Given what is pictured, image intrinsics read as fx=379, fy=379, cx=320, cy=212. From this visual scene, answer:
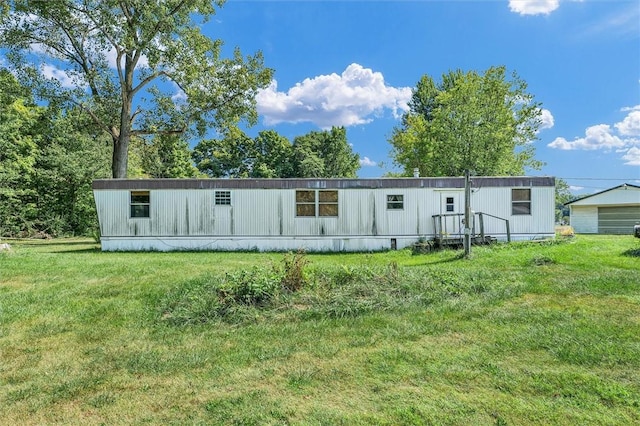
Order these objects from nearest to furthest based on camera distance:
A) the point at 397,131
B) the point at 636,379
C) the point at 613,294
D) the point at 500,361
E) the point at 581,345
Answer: the point at 636,379, the point at 500,361, the point at 581,345, the point at 613,294, the point at 397,131

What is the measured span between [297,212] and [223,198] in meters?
2.43

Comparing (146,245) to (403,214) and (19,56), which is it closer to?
(403,214)

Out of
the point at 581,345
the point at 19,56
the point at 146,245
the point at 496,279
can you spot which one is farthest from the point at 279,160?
the point at 581,345

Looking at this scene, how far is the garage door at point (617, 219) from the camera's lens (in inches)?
795

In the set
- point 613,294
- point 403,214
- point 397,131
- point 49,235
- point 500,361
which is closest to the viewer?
point 500,361

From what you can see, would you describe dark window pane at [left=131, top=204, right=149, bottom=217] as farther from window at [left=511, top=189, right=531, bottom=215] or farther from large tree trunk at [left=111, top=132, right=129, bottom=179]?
window at [left=511, top=189, right=531, bottom=215]

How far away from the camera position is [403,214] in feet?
39.5

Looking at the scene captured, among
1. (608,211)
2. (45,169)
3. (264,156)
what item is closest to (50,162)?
(45,169)

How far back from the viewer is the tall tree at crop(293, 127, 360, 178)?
35719 mm

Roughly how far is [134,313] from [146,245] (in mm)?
8281

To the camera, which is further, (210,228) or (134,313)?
(210,228)

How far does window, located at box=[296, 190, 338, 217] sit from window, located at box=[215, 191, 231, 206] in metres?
2.23

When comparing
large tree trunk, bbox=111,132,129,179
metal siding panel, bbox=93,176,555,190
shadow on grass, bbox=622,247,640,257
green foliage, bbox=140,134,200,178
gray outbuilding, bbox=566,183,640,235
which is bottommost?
shadow on grass, bbox=622,247,640,257

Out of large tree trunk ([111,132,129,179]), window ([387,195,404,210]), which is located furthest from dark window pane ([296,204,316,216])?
large tree trunk ([111,132,129,179])
